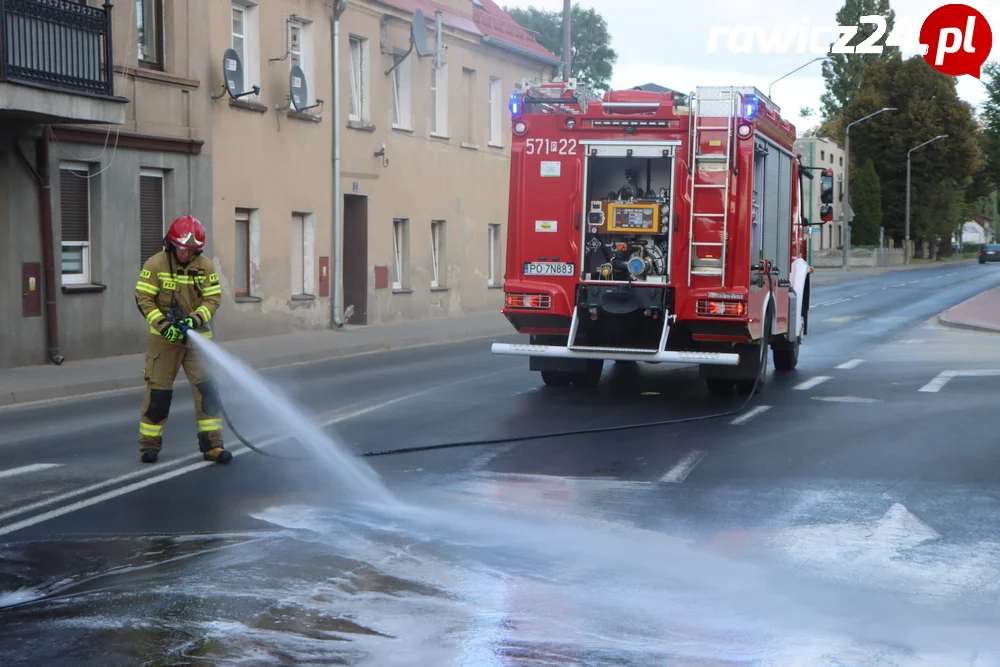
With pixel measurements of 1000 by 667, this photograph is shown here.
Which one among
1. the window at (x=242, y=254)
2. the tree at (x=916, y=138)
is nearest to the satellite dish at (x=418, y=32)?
the window at (x=242, y=254)

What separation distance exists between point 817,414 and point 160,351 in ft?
20.5

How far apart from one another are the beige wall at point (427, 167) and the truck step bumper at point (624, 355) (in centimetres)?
1356

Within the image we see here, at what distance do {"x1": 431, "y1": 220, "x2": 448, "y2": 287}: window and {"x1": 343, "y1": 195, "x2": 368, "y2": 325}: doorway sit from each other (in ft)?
13.1

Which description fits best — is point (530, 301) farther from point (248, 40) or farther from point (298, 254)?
point (298, 254)

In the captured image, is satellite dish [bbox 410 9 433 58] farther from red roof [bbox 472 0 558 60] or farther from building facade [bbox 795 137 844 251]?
building facade [bbox 795 137 844 251]

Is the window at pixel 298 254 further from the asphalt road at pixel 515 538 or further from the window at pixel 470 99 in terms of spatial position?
the asphalt road at pixel 515 538

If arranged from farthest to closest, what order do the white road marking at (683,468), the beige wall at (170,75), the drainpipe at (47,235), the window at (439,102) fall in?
the window at (439,102)
the beige wall at (170,75)
the drainpipe at (47,235)
the white road marking at (683,468)

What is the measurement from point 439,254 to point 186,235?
21898 mm

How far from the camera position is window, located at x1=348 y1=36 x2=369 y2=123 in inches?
1057

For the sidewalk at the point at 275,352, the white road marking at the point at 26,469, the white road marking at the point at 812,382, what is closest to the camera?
the white road marking at the point at 26,469

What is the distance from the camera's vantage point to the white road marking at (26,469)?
907 centimetres

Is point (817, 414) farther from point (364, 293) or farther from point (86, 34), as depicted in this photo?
point (364, 293)

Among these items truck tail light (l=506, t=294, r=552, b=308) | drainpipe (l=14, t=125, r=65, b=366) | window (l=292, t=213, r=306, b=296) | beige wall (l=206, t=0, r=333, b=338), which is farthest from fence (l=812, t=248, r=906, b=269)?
truck tail light (l=506, t=294, r=552, b=308)

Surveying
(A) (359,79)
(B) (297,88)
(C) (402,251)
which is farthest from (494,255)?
(B) (297,88)
